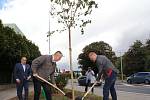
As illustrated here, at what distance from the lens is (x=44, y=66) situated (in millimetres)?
13227

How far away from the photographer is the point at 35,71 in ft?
42.9

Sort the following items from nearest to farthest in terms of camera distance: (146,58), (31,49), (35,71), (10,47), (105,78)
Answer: (35,71), (105,78), (10,47), (31,49), (146,58)

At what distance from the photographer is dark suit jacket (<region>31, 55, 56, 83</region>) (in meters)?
13.2

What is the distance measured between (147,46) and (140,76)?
38.8 m

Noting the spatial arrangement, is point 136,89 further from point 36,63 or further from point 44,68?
point 36,63

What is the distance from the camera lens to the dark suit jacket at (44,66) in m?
13.2

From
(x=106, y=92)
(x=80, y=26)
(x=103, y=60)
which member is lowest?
(x=106, y=92)

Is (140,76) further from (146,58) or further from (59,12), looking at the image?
(59,12)

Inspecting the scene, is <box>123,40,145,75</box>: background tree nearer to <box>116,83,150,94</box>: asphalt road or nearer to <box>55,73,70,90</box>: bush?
<box>116,83,150,94</box>: asphalt road

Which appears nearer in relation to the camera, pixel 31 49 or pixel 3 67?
pixel 3 67

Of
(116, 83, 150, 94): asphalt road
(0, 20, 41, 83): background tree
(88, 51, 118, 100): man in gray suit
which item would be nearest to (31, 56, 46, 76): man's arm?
(88, 51, 118, 100): man in gray suit

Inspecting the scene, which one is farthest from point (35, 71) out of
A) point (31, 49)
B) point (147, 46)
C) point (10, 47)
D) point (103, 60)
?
point (147, 46)

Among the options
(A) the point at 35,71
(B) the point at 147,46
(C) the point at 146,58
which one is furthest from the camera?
(B) the point at 147,46

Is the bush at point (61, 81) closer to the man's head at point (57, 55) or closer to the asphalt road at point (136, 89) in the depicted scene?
the asphalt road at point (136, 89)
